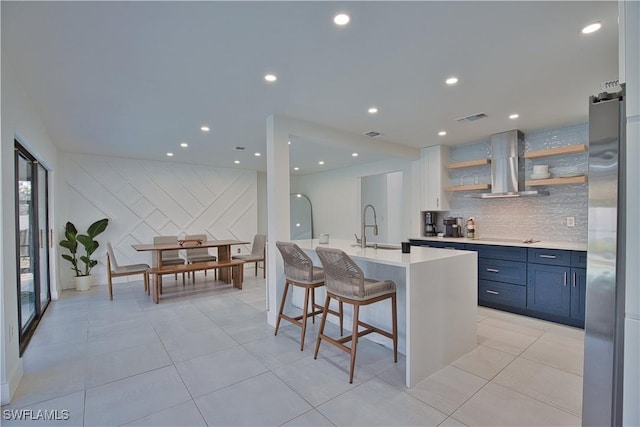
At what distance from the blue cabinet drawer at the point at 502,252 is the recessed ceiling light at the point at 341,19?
3441 mm

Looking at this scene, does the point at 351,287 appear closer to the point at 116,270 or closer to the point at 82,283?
the point at 116,270

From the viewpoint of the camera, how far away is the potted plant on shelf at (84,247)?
5121 millimetres

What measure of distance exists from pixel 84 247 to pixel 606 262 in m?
6.71

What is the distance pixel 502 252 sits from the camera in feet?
13.0

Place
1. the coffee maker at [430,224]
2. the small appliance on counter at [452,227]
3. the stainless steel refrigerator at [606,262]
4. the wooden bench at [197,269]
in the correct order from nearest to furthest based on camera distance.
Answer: the stainless steel refrigerator at [606,262] < the wooden bench at [197,269] < the small appliance on counter at [452,227] < the coffee maker at [430,224]

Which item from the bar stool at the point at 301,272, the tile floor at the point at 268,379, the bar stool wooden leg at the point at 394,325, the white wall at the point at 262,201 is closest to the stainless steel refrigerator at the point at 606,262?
the tile floor at the point at 268,379

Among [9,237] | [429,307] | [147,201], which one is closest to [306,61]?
[429,307]

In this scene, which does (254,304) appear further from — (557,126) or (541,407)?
(557,126)

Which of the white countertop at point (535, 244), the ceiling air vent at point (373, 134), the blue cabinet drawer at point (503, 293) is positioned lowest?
the blue cabinet drawer at point (503, 293)

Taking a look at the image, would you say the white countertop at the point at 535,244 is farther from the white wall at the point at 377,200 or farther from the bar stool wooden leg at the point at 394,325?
the bar stool wooden leg at the point at 394,325

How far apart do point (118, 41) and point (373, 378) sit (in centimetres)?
298

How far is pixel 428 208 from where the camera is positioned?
520 cm

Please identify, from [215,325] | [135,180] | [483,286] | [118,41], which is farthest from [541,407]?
[135,180]

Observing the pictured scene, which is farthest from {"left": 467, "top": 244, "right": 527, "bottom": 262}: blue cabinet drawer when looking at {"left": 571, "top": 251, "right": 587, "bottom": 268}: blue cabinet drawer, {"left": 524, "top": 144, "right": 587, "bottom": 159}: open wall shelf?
{"left": 524, "top": 144, "right": 587, "bottom": 159}: open wall shelf
